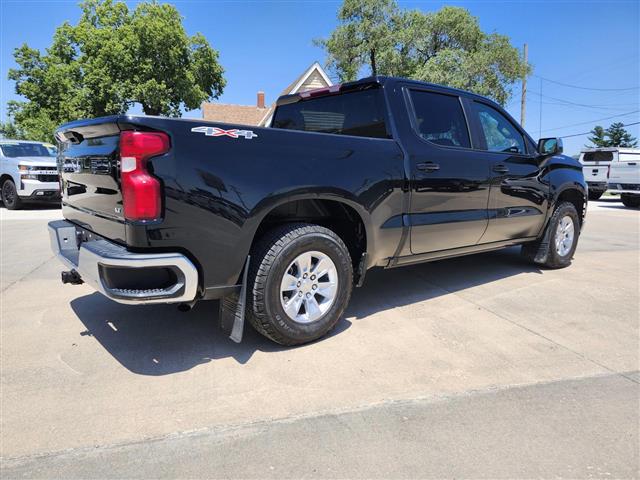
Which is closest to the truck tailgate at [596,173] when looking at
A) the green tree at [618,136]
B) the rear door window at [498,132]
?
the rear door window at [498,132]

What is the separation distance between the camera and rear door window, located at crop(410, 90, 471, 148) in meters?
3.96

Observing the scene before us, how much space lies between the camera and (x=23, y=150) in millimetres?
12031

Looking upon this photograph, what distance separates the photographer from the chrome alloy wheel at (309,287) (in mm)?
3121

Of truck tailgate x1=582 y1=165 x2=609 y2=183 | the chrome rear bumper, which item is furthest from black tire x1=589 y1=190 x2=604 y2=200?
the chrome rear bumper

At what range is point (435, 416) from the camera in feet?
8.00

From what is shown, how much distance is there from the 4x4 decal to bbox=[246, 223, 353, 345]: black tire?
0.69 m

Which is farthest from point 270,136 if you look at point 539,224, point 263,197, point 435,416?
point 539,224

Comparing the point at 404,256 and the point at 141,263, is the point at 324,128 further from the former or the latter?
the point at 141,263

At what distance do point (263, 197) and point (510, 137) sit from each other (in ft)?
11.0

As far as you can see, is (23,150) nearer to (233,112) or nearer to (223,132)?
(223,132)

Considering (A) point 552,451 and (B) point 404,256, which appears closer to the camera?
(A) point 552,451

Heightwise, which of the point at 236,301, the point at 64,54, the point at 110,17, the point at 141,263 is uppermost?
the point at 110,17

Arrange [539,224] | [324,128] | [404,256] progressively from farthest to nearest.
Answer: [539,224]
[324,128]
[404,256]

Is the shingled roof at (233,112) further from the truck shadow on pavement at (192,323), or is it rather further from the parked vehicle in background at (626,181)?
the truck shadow on pavement at (192,323)
